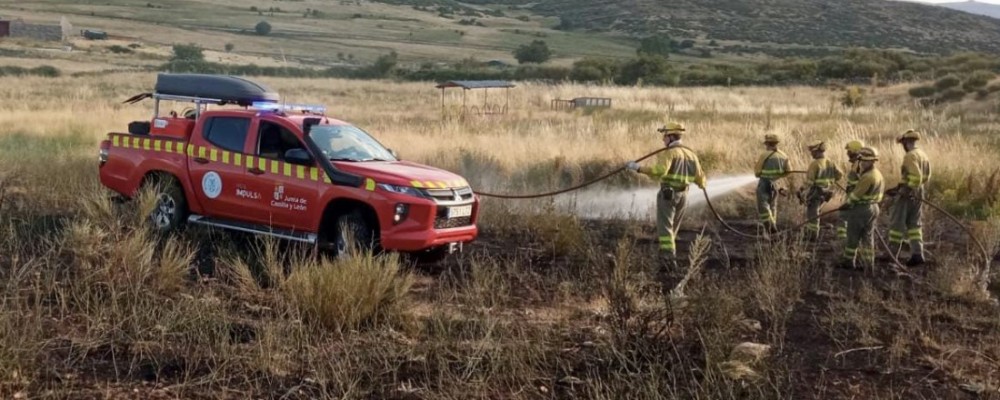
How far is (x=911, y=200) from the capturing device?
10969 mm

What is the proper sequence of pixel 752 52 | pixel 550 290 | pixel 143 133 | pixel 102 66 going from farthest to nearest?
pixel 752 52 → pixel 102 66 → pixel 143 133 → pixel 550 290

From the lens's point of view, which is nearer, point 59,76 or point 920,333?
point 920,333

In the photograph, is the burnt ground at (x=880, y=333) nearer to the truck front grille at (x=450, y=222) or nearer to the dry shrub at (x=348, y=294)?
the truck front grille at (x=450, y=222)

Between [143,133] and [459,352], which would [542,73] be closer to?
[143,133]

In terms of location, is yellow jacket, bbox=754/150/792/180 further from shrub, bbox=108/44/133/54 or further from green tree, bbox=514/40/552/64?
shrub, bbox=108/44/133/54

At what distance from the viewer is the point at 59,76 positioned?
48031mm

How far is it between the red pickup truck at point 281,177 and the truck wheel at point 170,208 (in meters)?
0.01

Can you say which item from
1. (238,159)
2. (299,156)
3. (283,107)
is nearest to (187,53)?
(283,107)

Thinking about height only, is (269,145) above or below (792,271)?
above

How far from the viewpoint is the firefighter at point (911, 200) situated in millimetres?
10727

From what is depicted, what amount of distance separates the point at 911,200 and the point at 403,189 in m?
5.74

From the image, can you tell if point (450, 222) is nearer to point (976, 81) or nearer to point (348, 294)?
point (348, 294)

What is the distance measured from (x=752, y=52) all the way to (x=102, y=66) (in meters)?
55.9

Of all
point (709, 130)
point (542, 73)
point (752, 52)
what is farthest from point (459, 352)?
point (752, 52)
